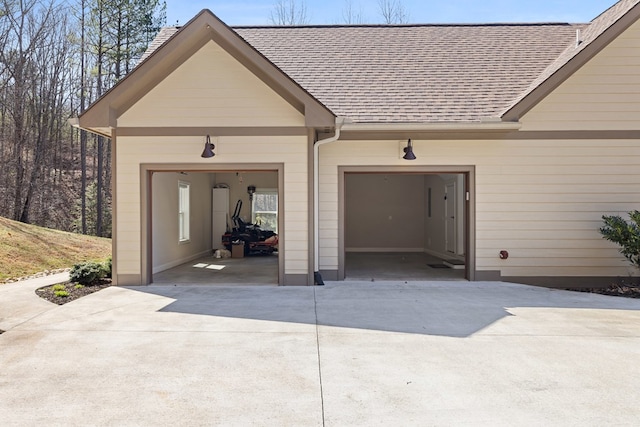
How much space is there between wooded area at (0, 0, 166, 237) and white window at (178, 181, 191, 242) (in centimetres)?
1185

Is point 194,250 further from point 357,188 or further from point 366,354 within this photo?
point 366,354

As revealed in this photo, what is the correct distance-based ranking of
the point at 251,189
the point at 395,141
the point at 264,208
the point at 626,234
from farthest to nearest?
1. the point at 264,208
2. the point at 251,189
3. the point at 395,141
4. the point at 626,234

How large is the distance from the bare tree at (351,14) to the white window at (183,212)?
14.6m

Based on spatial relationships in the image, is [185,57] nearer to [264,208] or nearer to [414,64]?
[414,64]

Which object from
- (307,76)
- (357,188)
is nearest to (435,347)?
(307,76)

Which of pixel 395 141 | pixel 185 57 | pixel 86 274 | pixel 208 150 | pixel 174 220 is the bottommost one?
pixel 86 274

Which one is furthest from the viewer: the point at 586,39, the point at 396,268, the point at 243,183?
the point at 243,183

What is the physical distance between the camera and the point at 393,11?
891 inches

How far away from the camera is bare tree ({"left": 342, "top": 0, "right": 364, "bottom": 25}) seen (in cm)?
2258

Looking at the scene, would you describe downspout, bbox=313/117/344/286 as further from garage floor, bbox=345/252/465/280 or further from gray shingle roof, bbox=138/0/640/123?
garage floor, bbox=345/252/465/280

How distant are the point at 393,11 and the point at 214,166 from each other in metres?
18.0

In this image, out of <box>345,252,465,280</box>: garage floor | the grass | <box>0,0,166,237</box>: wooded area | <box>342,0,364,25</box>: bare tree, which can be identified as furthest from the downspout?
<box>0,0,166,237</box>: wooded area

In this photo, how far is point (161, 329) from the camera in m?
5.30

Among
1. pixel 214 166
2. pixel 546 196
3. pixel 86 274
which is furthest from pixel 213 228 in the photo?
pixel 546 196
